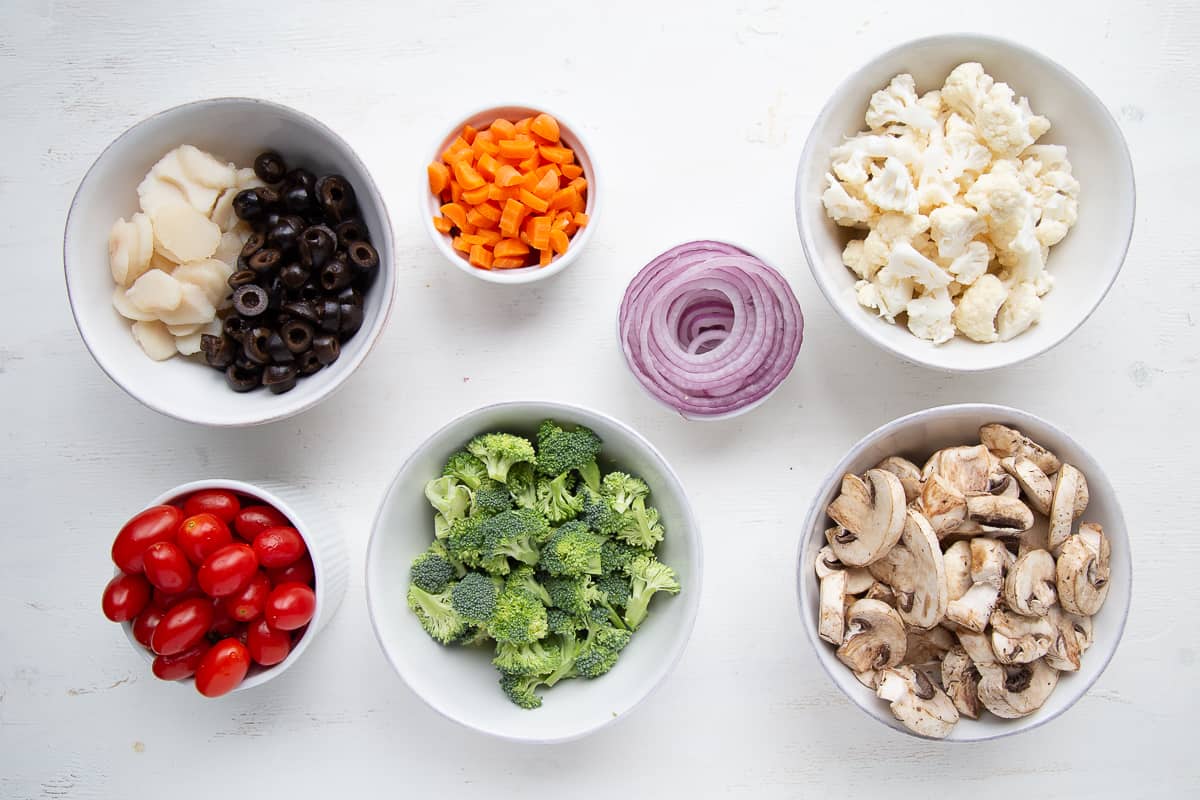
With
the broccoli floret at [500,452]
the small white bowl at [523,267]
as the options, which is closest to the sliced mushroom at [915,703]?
the broccoli floret at [500,452]

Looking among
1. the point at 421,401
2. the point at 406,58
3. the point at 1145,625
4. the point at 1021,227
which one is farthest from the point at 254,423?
the point at 1145,625

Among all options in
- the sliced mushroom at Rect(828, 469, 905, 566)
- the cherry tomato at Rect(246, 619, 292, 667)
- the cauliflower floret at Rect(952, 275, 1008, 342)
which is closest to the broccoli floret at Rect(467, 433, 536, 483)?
the cherry tomato at Rect(246, 619, 292, 667)

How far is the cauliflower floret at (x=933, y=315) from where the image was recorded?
160cm

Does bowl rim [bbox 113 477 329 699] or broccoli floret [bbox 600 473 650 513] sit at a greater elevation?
broccoli floret [bbox 600 473 650 513]

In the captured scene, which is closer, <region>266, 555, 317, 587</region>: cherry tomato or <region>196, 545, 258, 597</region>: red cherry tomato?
<region>196, 545, 258, 597</region>: red cherry tomato

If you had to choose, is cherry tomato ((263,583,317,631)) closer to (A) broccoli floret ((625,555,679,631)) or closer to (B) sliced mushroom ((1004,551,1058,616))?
(A) broccoli floret ((625,555,679,631))

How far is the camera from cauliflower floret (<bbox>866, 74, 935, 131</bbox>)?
160 centimetres

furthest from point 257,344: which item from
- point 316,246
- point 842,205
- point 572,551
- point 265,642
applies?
point 842,205

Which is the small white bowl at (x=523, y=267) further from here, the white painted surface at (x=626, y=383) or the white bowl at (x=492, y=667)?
the white bowl at (x=492, y=667)

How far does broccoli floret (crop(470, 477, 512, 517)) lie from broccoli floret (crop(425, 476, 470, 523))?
22 mm

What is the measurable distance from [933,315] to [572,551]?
2.60 feet

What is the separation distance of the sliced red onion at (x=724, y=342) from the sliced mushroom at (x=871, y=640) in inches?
17.5

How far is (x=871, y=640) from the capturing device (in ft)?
5.16

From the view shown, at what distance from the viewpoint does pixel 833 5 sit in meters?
1.82
